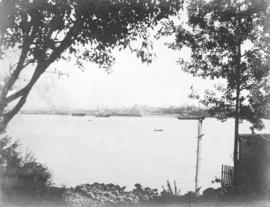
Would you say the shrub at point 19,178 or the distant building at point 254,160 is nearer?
the shrub at point 19,178

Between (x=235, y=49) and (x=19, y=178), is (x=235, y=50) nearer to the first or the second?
(x=235, y=49)

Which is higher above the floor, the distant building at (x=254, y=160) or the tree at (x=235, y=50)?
the tree at (x=235, y=50)

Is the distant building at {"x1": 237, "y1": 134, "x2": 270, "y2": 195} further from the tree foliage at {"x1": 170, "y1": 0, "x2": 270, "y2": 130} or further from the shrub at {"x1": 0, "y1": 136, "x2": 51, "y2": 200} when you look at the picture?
the shrub at {"x1": 0, "y1": 136, "x2": 51, "y2": 200}

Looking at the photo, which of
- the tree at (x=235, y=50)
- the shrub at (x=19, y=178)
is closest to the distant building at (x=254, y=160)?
the tree at (x=235, y=50)

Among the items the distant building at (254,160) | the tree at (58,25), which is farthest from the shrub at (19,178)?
the distant building at (254,160)

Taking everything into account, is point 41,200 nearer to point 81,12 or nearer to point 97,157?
point 81,12

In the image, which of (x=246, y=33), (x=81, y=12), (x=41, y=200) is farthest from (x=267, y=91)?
(x=41, y=200)

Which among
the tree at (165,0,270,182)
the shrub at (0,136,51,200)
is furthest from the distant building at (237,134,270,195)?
the shrub at (0,136,51,200)

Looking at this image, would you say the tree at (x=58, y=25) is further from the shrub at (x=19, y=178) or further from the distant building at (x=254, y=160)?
the distant building at (x=254, y=160)

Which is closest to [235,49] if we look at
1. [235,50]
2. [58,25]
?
[235,50]
